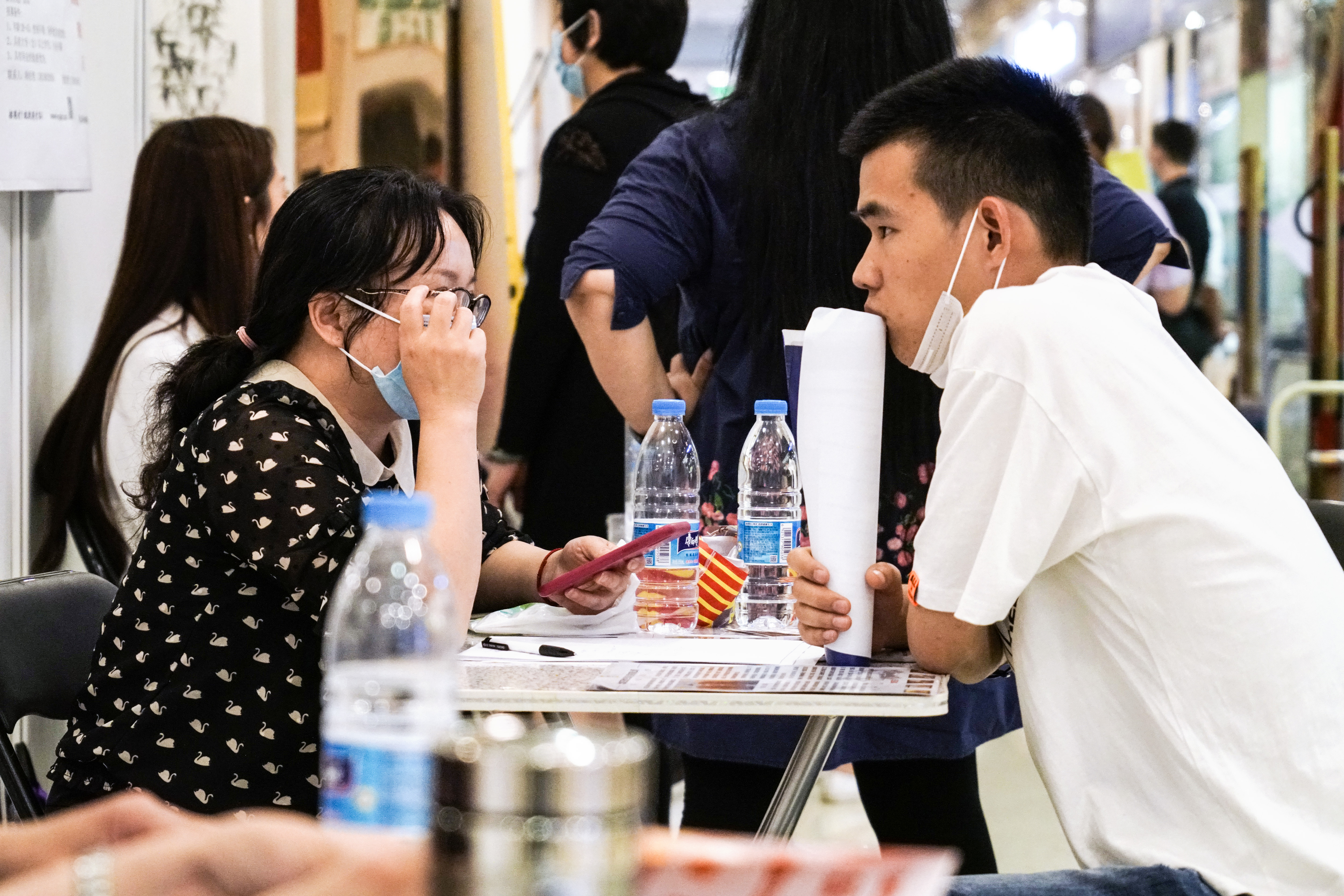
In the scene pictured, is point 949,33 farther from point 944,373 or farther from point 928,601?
point 928,601

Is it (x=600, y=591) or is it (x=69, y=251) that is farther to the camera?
(x=69, y=251)

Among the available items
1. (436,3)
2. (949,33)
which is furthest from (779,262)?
(436,3)

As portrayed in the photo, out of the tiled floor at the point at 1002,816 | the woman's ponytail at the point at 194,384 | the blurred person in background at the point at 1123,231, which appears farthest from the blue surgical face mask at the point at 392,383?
the tiled floor at the point at 1002,816

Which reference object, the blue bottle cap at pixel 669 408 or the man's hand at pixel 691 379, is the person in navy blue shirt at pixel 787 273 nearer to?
the man's hand at pixel 691 379

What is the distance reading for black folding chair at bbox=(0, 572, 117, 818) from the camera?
179 centimetres

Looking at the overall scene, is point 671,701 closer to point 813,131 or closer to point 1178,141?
point 813,131

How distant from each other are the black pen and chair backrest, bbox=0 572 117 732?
504 mm

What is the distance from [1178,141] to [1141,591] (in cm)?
532

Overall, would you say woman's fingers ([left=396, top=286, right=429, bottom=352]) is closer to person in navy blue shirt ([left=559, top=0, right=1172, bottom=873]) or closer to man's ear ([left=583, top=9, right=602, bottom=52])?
person in navy blue shirt ([left=559, top=0, right=1172, bottom=873])

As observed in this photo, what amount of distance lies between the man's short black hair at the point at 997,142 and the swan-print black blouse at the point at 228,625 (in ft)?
2.50

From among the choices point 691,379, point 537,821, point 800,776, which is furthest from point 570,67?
point 537,821

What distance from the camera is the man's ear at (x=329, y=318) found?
5.89 ft

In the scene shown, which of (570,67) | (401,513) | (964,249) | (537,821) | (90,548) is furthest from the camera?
(570,67)

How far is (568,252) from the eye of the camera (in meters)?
3.01
